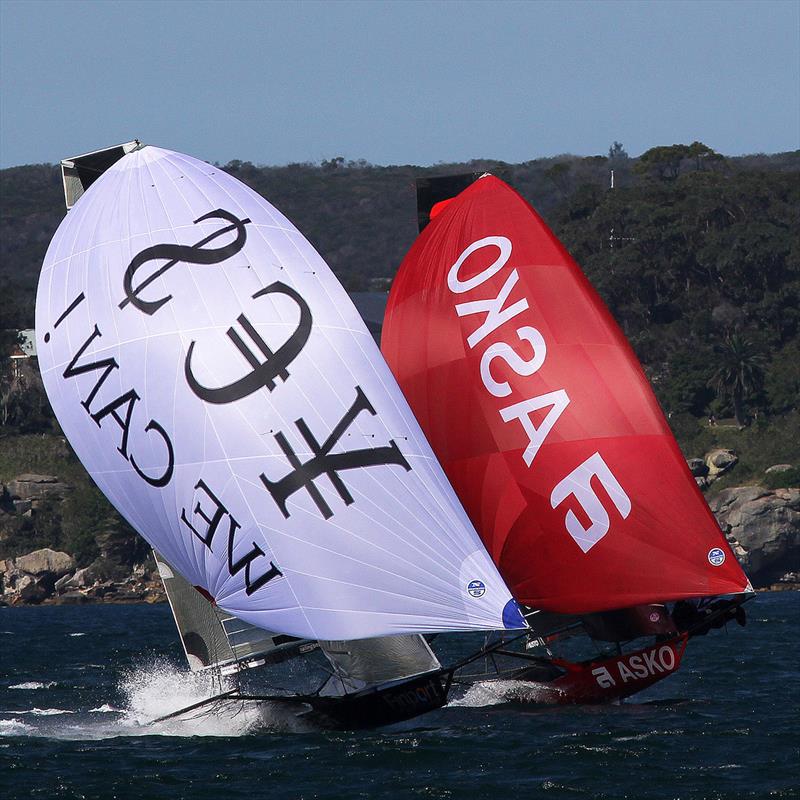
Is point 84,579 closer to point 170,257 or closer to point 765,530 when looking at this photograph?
point 765,530

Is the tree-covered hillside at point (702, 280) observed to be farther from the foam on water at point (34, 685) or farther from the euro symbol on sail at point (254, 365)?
the euro symbol on sail at point (254, 365)

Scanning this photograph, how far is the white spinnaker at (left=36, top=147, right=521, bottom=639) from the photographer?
17.2 metres

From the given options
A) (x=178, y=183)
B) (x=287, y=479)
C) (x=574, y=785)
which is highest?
(x=178, y=183)

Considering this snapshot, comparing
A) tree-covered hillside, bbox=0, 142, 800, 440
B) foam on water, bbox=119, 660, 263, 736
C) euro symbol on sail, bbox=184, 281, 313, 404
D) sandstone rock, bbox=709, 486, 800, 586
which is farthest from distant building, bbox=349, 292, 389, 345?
euro symbol on sail, bbox=184, 281, 313, 404

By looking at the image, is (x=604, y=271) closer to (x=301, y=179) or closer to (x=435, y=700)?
(x=435, y=700)

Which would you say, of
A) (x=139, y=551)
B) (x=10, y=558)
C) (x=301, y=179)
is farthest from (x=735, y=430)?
(x=301, y=179)

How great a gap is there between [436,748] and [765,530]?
4885 cm

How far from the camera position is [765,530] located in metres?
64.8

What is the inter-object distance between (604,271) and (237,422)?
216ft

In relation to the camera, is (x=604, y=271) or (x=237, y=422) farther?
(x=604, y=271)

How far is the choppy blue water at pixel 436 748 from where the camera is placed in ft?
52.0

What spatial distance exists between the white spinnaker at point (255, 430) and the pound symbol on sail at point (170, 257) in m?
0.02

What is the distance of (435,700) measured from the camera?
18.4 meters

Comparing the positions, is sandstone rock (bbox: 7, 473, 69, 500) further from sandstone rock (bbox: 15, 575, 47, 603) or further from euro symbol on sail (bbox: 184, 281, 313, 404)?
euro symbol on sail (bbox: 184, 281, 313, 404)
